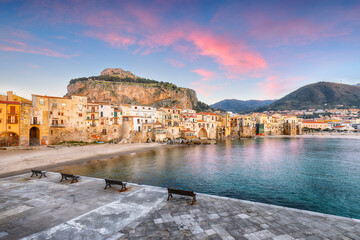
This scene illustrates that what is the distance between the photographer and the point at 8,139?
36969mm

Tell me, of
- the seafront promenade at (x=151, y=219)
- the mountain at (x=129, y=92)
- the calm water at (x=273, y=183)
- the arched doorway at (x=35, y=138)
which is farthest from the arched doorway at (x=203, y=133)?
the seafront promenade at (x=151, y=219)

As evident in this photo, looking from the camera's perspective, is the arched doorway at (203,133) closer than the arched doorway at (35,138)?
No

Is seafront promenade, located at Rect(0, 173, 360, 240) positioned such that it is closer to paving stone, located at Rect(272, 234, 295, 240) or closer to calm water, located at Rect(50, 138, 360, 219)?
paving stone, located at Rect(272, 234, 295, 240)

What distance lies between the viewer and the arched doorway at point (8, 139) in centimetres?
3588

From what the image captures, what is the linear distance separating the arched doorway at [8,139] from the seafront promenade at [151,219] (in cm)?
3586

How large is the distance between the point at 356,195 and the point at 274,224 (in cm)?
1450

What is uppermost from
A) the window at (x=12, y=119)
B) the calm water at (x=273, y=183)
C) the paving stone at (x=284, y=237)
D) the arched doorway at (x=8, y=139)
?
the window at (x=12, y=119)

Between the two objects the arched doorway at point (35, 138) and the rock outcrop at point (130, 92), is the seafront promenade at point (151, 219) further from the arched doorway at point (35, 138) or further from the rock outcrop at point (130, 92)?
the rock outcrop at point (130, 92)

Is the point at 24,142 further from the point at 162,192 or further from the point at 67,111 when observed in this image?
the point at 162,192

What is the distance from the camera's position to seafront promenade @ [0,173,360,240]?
6844 millimetres

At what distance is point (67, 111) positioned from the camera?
46938 mm

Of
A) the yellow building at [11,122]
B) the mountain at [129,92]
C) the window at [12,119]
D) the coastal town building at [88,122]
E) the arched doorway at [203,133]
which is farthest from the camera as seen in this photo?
the mountain at [129,92]

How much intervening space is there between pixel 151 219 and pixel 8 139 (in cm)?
4677

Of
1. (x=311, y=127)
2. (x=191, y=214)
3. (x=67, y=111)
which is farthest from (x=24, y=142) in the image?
(x=311, y=127)
